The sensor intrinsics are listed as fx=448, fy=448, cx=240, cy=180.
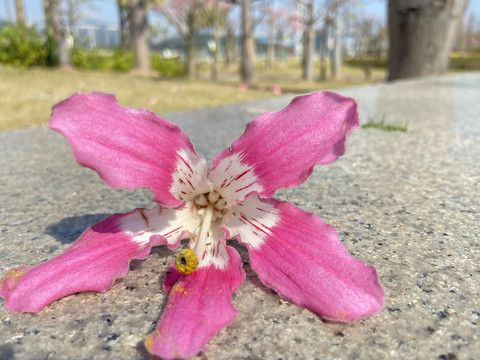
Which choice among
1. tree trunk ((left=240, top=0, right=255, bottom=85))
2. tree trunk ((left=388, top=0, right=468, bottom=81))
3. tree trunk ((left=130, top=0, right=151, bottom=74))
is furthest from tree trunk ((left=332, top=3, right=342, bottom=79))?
tree trunk ((left=388, top=0, right=468, bottom=81))

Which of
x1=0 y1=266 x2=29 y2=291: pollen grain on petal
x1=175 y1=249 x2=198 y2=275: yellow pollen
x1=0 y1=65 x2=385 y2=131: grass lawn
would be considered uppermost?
x1=175 y1=249 x2=198 y2=275: yellow pollen

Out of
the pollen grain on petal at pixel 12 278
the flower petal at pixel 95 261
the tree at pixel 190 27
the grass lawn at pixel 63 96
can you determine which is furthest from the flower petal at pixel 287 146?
the tree at pixel 190 27

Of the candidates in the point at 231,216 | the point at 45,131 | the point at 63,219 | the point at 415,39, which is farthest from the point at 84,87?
the point at 231,216

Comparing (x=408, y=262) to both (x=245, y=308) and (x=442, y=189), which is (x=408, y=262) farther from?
(x=442, y=189)

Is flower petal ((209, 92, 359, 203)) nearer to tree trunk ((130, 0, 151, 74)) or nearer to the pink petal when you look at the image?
the pink petal

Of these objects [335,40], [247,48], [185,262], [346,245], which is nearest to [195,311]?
[185,262]

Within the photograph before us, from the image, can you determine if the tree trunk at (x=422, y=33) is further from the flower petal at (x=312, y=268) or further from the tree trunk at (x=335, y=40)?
the tree trunk at (x=335, y=40)

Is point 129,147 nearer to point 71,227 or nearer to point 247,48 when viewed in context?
point 71,227
